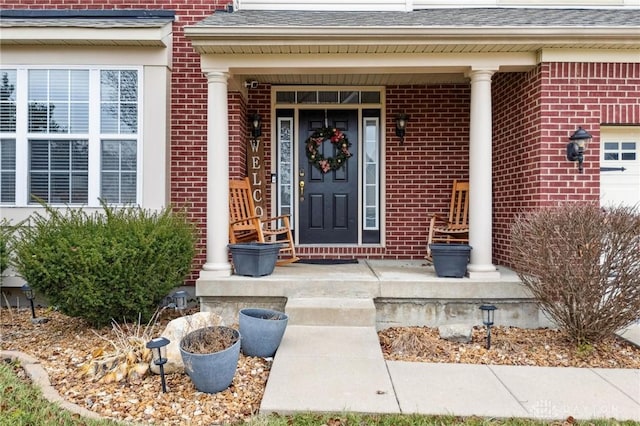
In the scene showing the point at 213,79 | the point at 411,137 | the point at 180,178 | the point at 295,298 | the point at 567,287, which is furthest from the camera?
the point at 411,137

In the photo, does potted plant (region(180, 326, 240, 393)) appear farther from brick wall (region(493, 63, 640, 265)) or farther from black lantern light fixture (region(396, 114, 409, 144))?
black lantern light fixture (region(396, 114, 409, 144))

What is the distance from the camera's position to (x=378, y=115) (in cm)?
621

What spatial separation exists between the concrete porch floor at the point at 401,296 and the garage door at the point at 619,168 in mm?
1641

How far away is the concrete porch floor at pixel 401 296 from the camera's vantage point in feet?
14.2

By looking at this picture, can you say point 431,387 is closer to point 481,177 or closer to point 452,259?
point 452,259

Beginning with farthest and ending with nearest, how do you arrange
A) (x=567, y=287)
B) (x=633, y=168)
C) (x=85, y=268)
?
1. (x=633, y=168)
2. (x=85, y=268)
3. (x=567, y=287)

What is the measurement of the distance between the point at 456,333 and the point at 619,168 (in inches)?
108

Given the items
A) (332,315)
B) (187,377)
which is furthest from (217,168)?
A: (187,377)

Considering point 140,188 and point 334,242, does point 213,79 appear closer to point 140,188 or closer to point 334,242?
point 140,188

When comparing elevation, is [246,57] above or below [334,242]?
above

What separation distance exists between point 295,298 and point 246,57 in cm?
250

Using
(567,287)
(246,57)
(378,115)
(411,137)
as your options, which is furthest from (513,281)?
(246,57)

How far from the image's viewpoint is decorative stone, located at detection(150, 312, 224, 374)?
10.4ft

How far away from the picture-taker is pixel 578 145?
445 cm
